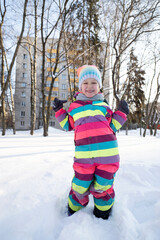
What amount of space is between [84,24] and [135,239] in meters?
11.1

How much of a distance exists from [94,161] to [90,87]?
0.71 m

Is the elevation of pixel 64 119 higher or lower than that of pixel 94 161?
higher

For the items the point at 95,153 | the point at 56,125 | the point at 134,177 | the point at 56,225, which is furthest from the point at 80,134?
the point at 56,125

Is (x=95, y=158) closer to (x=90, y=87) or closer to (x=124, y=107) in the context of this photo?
(x=124, y=107)

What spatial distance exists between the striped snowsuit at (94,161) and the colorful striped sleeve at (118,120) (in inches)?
4.9

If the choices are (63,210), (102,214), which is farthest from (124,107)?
(63,210)

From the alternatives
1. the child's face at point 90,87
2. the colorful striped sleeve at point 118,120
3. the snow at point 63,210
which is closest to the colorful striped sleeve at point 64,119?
the child's face at point 90,87

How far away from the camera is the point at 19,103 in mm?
28547

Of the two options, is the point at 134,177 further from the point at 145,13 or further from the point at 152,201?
the point at 145,13

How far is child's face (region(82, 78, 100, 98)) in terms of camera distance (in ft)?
4.47

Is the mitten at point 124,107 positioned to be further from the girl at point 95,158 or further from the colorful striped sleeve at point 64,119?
the colorful striped sleeve at point 64,119

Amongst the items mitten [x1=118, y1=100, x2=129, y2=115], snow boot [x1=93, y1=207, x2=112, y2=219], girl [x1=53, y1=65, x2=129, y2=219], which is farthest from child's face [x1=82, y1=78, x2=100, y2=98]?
snow boot [x1=93, y1=207, x2=112, y2=219]

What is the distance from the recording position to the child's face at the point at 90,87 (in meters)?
1.36

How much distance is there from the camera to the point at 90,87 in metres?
1.37
